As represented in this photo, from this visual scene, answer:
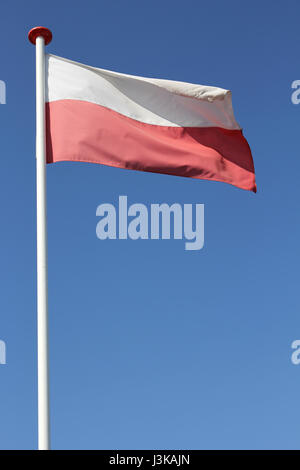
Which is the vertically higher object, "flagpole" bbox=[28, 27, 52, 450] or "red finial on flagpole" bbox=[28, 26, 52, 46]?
"red finial on flagpole" bbox=[28, 26, 52, 46]

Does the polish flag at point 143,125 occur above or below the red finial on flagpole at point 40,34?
below

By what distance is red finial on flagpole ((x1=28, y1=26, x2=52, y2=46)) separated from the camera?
41.3ft

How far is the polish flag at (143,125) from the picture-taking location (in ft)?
41.9

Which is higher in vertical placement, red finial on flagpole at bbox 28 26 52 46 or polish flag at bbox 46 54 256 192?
red finial on flagpole at bbox 28 26 52 46

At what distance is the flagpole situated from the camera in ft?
35.3

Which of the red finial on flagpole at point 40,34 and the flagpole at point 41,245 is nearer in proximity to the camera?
the flagpole at point 41,245

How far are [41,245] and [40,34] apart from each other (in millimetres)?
3546

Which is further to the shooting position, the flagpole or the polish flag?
the polish flag

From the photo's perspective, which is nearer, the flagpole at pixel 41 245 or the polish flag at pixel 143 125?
the flagpole at pixel 41 245

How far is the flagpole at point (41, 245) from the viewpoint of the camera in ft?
35.3

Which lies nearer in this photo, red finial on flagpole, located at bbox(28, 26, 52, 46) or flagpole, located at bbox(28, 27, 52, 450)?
flagpole, located at bbox(28, 27, 52, 450)

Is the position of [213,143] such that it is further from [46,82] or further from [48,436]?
[48,436]

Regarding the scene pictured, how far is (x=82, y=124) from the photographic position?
506 inches
